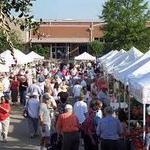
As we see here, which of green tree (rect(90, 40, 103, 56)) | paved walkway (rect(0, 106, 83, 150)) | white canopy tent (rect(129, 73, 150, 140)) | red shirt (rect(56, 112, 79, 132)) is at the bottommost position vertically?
paved walkway (rect(0, 106, 83, 150))

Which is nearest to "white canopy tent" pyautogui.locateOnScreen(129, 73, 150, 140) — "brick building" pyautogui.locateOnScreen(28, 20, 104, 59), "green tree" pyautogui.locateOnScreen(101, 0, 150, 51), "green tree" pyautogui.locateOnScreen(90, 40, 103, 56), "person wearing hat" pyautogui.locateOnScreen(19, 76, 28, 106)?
"person wearing hat" pyautogui.locateOnScreen(19, 76, 28, 106)

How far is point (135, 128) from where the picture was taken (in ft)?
37.7

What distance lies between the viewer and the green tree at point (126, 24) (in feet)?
181

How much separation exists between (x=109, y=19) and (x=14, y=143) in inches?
1635

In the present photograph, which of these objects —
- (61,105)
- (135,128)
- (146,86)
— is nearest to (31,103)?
(61,105)

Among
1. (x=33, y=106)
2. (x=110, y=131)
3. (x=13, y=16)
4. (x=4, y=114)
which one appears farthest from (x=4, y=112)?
(x=13, y=16)

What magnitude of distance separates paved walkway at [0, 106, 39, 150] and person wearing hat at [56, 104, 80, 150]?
3157 mm

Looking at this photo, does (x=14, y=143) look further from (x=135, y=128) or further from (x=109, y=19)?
(x=109, y=19)

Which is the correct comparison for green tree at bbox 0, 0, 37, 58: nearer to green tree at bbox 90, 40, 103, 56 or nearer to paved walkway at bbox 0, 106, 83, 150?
paved walkway at bbox 0, 106, 83, 150

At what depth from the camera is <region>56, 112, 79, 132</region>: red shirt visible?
1250 cm

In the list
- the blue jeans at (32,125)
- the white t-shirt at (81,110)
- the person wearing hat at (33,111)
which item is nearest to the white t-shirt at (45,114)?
the white t-shirt at (81,110)

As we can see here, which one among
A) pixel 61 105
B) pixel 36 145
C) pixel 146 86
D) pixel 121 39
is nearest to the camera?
pixel 146 86

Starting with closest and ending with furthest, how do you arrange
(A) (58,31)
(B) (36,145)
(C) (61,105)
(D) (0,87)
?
1. (C) (61,105)
2. (B) (36,145)
3. (D) (0,87)
4. (A) (58,31)

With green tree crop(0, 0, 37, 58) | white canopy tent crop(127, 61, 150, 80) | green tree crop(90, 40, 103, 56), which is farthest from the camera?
green tree crop(90, 40, 103, 56)
